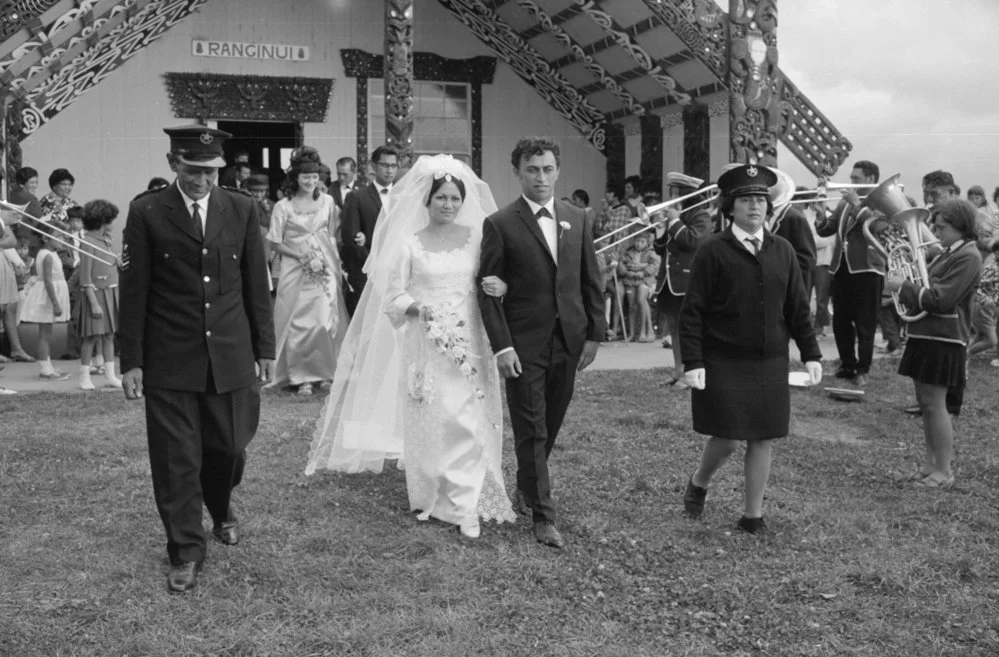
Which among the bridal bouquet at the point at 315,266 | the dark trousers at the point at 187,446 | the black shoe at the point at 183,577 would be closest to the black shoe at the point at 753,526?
the dark trousers at the point at 187,446

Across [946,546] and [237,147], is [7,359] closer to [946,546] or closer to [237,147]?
[237,147]

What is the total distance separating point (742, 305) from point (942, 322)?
1.81 m

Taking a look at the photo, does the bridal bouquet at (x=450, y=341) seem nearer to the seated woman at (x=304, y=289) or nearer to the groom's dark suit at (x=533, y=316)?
the groom's dark suit at (x=533, y=316)

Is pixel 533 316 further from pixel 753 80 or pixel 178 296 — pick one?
pixel 753 80

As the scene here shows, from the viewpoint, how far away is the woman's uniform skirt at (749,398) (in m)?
5.10

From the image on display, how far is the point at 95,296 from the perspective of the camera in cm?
945

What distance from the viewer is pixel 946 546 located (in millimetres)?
5211

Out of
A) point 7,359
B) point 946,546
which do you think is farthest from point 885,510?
point 7,359

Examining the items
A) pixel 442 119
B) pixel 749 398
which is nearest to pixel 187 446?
pixel 749 398

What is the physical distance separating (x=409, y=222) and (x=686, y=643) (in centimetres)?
266

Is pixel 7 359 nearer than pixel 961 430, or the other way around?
pixel 961 430

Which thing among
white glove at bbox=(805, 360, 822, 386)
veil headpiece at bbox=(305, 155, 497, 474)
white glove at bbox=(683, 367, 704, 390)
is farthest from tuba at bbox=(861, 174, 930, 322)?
veil headpiece at bbox=(305, 155, 497, 474)

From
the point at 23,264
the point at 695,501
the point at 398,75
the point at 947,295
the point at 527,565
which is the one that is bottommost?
the point at 527,565

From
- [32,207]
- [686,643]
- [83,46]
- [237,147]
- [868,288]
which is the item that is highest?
[83,46]
